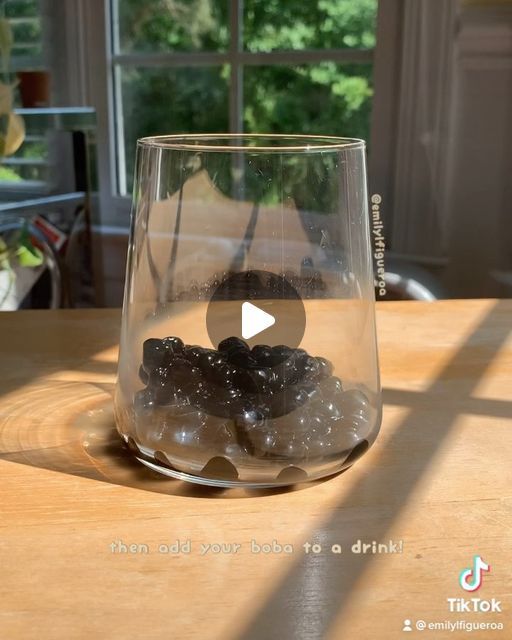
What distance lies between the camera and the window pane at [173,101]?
1.08 m

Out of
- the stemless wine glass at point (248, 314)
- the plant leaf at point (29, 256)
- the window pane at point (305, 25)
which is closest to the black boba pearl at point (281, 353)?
the stemless wine glass at point (248, 314)

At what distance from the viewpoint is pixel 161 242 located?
0.31 metres

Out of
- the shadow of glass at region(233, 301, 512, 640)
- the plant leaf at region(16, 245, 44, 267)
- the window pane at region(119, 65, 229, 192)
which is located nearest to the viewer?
the shadow of glass at region(233, 301, 512, 640)

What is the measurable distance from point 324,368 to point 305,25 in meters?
0.85

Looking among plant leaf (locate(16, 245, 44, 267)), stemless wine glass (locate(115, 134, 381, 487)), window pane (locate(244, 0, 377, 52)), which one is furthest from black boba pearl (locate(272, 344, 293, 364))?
window pane (locate(244, 0, 377, 52))

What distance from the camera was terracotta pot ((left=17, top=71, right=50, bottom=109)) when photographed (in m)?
1.02

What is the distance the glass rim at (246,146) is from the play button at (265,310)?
52mm

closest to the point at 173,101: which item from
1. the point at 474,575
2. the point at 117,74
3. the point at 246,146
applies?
the point at 117,74

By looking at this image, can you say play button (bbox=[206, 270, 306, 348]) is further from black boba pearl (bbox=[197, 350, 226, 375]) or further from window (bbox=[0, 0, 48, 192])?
window (bbox=[0, 0, 48, 192])

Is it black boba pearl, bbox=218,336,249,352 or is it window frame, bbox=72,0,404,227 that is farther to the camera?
window frame, bbox=72,0,404,227

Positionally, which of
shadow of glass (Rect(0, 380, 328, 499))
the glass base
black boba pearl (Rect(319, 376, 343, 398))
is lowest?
shadow of glass (Rect(0, 380, 328, 499))

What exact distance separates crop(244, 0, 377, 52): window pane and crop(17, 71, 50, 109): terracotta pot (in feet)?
0.94

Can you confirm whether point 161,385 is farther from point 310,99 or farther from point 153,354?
point 310,99

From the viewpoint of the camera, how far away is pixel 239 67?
107cm
